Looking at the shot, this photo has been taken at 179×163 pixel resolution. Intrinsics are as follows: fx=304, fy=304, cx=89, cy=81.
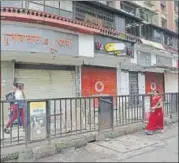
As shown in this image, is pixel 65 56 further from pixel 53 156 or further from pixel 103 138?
pixel 53 156

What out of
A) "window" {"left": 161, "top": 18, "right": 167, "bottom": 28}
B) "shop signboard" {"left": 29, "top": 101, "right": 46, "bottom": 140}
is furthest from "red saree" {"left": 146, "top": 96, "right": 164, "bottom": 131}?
"window" {"left": 161, "top": 18, "right": 167, "bottom": 28}

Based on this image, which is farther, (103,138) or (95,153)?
(103,138)

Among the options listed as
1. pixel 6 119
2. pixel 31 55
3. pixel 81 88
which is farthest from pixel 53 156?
pixel 81 88

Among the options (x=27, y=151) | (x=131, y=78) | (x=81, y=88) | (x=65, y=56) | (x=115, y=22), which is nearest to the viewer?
Result: (x=27, y=151)

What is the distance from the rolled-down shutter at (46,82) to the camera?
13.6 m

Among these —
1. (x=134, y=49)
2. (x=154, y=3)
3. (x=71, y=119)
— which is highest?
(x=154, y=3)

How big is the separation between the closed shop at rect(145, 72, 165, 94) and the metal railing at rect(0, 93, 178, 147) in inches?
496

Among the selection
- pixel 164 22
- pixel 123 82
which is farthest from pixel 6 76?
pixel 164 22

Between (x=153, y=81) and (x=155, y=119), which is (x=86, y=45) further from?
(x=153, y=81)

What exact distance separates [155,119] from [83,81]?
7.15m

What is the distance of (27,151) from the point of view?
20.5ft

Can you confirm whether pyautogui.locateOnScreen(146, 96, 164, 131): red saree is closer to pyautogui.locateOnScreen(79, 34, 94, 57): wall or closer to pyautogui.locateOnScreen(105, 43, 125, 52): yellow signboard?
pyautogui.locateOnScreen(79, 34, 94, 57): wall

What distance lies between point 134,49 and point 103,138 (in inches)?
474

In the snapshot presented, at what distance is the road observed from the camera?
6.43 metres
